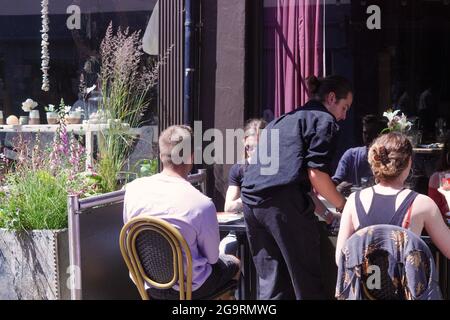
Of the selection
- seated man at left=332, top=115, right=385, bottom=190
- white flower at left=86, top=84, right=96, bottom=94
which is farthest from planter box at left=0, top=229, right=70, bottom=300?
seated man at left=332, top=115, right=385, bottom=190

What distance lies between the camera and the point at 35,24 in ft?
21.9

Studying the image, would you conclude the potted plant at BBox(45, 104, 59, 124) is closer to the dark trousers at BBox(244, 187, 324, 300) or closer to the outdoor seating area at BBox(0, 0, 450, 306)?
the outdoor seating area at BBox(0, 0, 450, 306)

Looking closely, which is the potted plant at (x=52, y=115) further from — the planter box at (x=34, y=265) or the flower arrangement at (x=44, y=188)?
the planter box at (x=34, y=265)

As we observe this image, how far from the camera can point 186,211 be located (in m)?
3.58

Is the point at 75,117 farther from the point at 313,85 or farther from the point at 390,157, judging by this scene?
the point at 390,157

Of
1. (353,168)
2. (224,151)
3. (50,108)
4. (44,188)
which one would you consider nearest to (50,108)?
(50,108)

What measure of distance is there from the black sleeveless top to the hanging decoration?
13.3ft

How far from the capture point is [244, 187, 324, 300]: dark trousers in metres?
3.73

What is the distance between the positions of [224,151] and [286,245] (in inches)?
77.1

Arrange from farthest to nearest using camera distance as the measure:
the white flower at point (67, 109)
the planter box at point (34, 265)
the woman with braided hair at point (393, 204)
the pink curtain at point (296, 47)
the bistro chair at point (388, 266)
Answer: the white flower at point (67, 109)
the pink curtain at point (296, 47)
the planter box at point (34, 265)
the woman with braided hair at point (393, 204)
the bistro chair at point (388, 266)

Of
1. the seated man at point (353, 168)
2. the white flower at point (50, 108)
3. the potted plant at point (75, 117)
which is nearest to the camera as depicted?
the seated man at point (353, 168)

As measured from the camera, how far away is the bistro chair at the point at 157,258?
351 centimetres

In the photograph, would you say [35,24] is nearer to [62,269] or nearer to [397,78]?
[62,269]

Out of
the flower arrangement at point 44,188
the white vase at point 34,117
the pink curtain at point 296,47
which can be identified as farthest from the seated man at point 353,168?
the white vase at point 34,117
